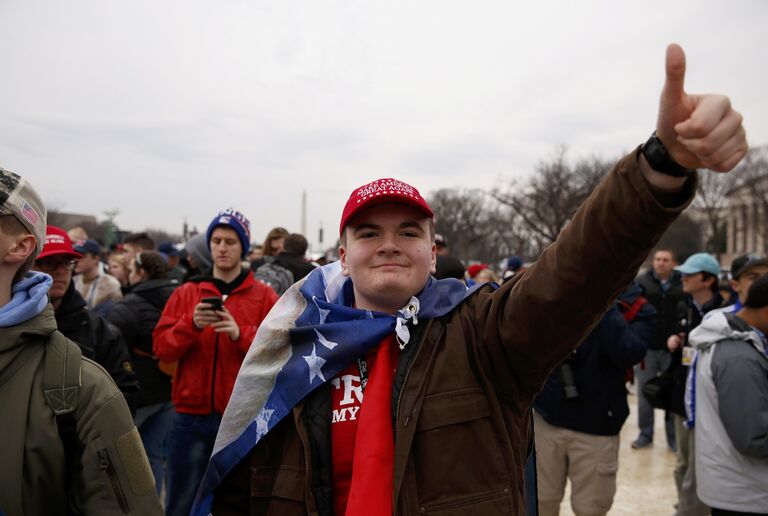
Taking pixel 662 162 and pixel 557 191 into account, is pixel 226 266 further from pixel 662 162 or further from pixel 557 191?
pixel 557 191

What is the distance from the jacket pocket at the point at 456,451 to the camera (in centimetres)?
158

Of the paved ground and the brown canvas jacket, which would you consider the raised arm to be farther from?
the paved ground

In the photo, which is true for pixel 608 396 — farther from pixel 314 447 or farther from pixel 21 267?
pixel 21 267

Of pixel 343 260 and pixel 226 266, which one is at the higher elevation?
pixel 343 260

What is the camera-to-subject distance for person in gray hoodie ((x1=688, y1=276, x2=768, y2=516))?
2947 millimetres

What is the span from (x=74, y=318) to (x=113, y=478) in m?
1.46

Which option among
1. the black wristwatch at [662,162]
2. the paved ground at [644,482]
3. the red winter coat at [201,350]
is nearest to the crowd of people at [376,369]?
the black wristwatch at [662,162]

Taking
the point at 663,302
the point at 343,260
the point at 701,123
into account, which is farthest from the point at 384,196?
the point at 663,302

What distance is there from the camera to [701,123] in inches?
45.2

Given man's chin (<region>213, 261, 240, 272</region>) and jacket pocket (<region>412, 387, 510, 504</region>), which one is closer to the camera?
jacket pocket (<region>412, 387, 510, 504</region>)

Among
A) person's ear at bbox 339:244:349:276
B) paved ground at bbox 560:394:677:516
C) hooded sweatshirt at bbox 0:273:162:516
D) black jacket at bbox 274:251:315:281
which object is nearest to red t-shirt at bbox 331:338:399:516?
person's ear at bbox 339:244:349:276

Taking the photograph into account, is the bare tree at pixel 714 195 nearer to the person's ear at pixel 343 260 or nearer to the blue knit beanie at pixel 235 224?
the blue knit beanie at pixel 235 224

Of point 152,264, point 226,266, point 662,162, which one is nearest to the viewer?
point 662,162

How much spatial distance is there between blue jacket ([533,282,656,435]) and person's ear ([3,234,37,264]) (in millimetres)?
3414
